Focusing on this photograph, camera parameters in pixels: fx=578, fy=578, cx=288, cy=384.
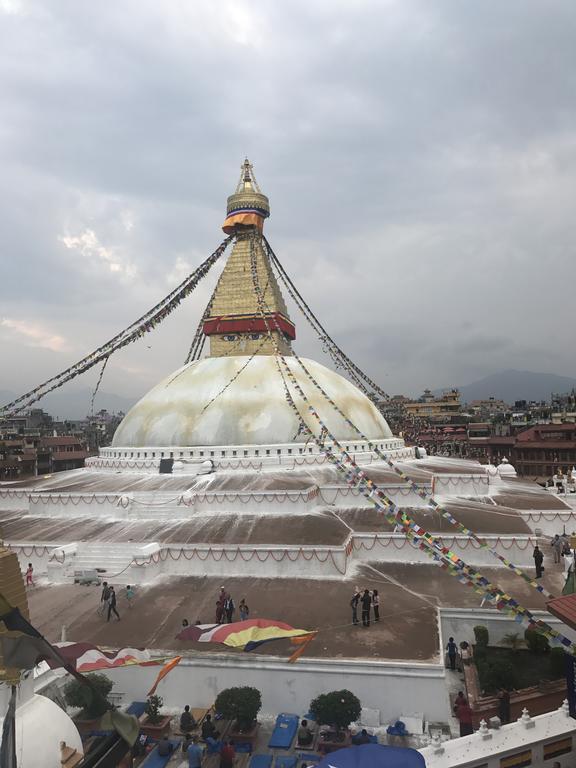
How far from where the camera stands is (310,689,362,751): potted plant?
659 cm

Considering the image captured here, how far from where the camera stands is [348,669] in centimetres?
737

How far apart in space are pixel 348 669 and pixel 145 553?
521 cm

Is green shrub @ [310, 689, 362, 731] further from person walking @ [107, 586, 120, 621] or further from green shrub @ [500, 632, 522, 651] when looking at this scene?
A: person walking @ [107, 586, 120, 621]

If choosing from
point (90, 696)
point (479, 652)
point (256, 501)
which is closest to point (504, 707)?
point (479, 652)

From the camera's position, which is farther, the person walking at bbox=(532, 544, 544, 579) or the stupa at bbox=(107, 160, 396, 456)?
the stupa at bbox=(107, 160, 396, 456)

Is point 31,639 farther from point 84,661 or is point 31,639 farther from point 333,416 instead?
point 333,416

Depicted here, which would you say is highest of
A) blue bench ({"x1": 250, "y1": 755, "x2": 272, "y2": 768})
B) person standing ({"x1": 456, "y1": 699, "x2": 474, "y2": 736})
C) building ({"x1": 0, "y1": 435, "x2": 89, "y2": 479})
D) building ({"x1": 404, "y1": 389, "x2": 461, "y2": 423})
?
building ({"x1": 404, "y1": 389, "x2": 461, "y2": 423})

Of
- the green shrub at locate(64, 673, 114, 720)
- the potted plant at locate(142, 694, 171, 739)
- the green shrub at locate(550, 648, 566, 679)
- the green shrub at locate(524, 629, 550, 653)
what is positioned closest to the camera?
the green shrub at locate(64, 673, 114, 720)

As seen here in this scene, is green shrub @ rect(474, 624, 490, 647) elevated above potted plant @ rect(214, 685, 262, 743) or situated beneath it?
elevated above

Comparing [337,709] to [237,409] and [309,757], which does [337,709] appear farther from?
[237,409]

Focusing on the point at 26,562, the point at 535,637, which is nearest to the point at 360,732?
the point at 535,637

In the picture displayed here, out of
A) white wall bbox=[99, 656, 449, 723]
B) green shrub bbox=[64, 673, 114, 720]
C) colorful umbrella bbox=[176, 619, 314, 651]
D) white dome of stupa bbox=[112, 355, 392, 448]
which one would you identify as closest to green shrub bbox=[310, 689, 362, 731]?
white wall bbox=[99, 656, 449, 723]

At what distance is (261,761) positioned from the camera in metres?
6.34

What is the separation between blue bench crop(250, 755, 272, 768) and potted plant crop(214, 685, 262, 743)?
30 cm
